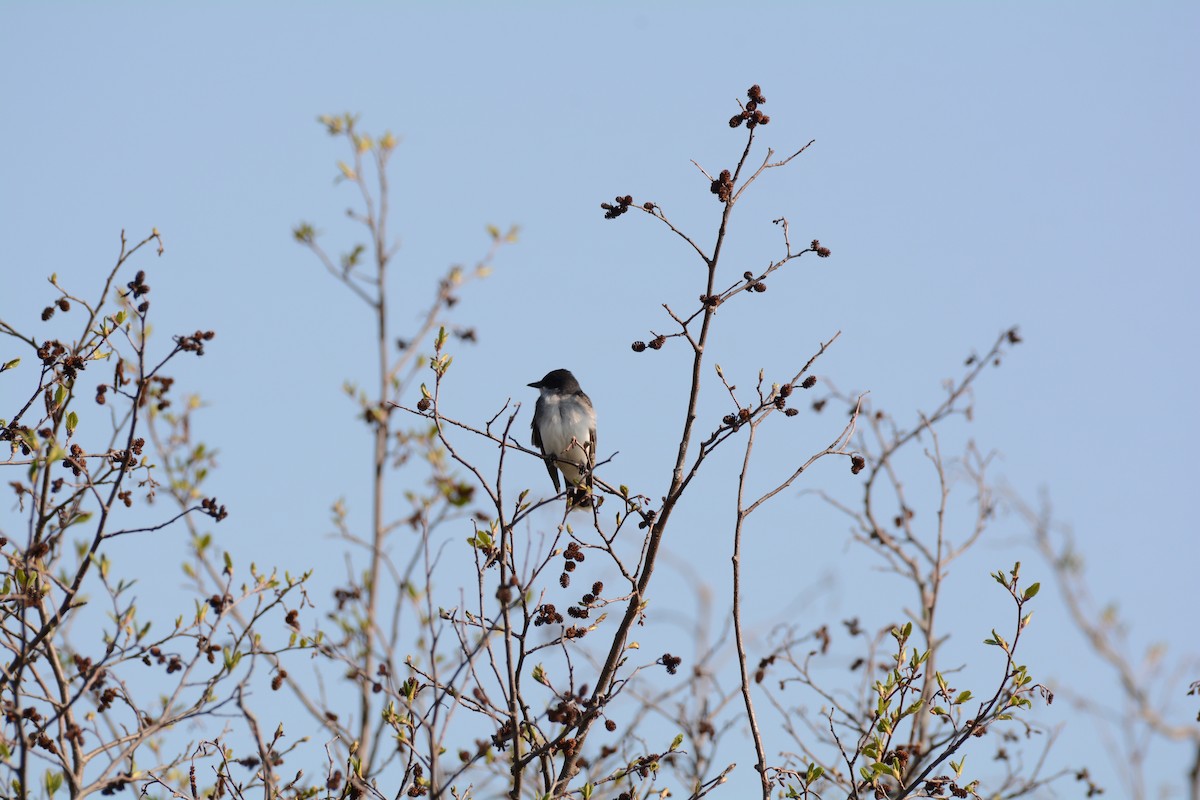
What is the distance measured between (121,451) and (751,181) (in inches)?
99.9

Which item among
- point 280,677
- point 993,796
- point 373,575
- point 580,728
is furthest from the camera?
point 373,575

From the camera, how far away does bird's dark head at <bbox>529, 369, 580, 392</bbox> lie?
29.5 ft

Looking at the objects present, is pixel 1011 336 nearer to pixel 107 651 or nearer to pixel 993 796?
pixel 993 796

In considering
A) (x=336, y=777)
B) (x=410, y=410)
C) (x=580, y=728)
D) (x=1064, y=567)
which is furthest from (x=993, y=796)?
(x=1064, y=567)

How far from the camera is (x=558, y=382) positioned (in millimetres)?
9023

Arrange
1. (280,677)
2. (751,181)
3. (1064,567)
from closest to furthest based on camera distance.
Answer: (751,181)
(280,677)
(1064,567)

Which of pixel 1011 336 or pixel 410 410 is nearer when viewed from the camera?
pixel 410 410

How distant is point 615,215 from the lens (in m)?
4.55

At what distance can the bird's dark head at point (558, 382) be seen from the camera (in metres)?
8.98

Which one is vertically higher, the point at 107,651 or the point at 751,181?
the point at 751,181

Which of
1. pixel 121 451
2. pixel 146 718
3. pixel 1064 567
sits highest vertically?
pixel 1064 567

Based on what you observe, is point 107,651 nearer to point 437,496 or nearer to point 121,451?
point 121,451

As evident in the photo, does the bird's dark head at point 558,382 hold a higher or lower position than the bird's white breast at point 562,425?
higher

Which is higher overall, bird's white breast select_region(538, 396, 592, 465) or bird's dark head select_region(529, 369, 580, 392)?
bird's dark head select_region(529, 369, 580, 392)
